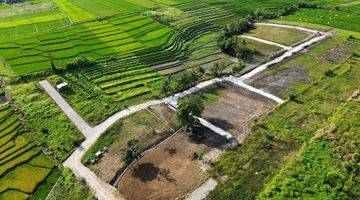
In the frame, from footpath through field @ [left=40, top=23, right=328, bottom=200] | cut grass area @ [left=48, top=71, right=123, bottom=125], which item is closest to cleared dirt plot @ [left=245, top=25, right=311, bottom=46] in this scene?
footpath through field @ [left=40, top=23, right=328, bottom=200]

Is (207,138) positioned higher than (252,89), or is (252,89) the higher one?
(252,89)

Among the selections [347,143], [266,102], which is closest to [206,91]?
[266,102]

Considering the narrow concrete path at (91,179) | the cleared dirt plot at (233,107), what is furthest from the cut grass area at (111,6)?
the narrow concrete path at (91,179)

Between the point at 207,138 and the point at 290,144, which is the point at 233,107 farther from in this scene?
the point at 290,144

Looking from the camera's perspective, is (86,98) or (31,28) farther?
(31,28)

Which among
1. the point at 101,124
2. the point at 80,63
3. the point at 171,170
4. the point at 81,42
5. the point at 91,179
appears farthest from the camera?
the point at 81,42

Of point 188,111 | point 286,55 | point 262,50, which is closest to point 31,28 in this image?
point 262,50

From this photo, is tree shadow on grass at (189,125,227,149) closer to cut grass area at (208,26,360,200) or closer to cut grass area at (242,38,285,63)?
cut grass area at (208,26,360,200)
